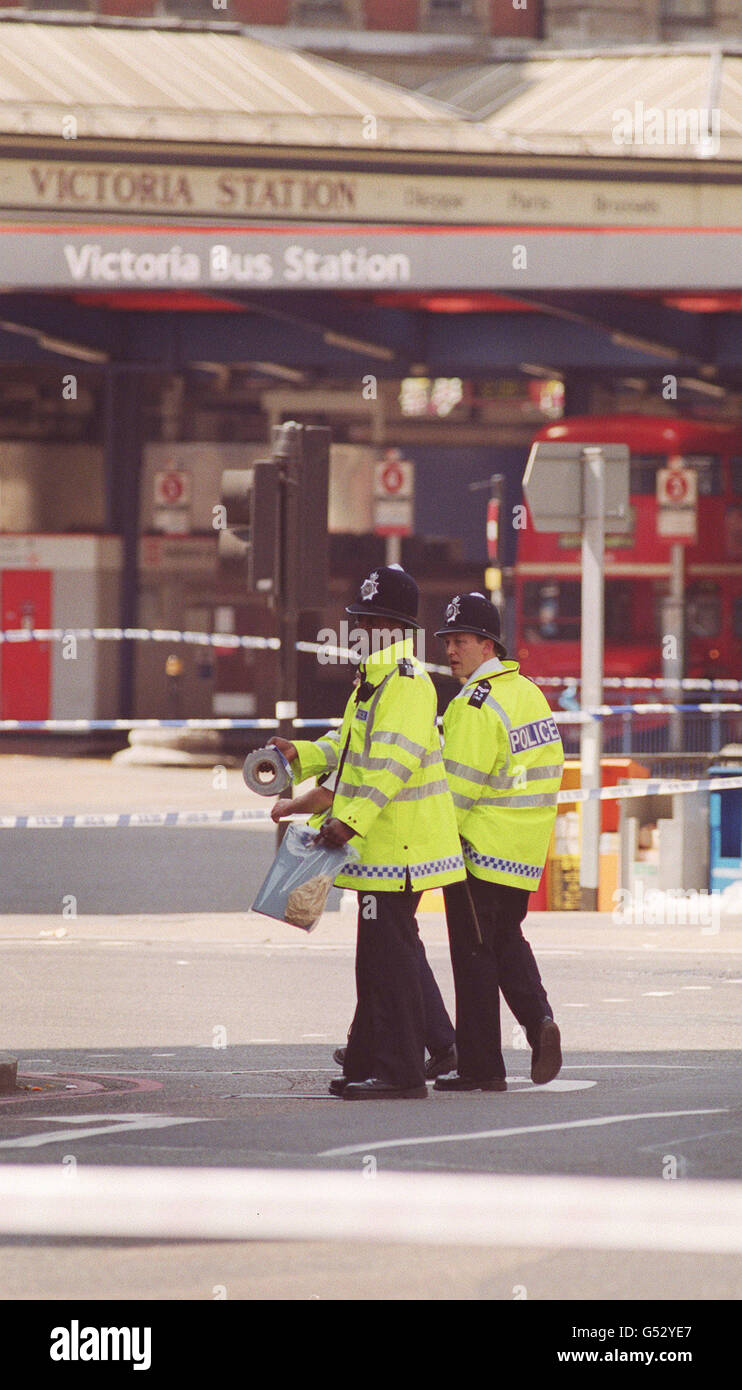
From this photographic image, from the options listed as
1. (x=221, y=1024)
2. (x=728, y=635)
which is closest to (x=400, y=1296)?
(x=221, y=1024)

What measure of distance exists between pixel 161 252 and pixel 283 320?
3.41 m

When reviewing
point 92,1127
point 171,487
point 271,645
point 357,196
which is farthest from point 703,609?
point 92,1127

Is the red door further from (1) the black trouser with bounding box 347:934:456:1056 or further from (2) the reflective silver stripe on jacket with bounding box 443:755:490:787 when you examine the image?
(2) the reflective silver stripe on jacket with bounding box 443:755:490:787

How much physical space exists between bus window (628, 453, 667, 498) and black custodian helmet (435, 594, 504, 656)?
18.7 m

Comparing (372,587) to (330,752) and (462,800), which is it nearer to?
(330,752)

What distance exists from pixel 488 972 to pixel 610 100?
24482 mm

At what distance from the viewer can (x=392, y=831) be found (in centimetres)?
798

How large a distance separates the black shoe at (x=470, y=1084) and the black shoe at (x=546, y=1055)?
0.41 ft

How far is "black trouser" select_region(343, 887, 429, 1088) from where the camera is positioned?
796cm

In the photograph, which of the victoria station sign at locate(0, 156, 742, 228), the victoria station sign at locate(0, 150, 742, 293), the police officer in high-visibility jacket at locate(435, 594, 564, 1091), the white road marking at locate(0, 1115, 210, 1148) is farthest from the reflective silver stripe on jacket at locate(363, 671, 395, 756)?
the victoria station sign at locate(0, 156, 742, 228)

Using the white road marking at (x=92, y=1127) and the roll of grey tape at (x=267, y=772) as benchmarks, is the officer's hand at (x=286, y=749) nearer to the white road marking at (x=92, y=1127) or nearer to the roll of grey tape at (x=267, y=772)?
the roll of grey tape at (x=267, y=772)

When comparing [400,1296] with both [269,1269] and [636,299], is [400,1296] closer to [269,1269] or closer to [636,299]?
Answer: [269,1269]

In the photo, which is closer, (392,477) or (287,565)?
(287,565)

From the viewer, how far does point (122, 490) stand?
33250mm
